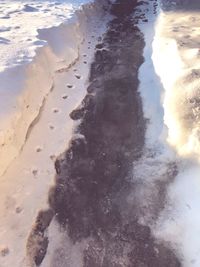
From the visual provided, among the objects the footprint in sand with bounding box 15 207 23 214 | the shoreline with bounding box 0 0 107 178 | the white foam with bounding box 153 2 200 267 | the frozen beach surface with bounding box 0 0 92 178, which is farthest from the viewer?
the frozen beach surface with bounding box 0 0 92 178

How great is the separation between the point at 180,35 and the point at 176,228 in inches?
182

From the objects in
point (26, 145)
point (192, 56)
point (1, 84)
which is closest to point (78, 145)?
point (26, 145)

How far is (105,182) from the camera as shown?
5434 mm

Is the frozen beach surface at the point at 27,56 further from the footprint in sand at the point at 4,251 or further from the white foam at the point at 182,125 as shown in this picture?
the white foam at the point at 182,125

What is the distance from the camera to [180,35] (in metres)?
8.23

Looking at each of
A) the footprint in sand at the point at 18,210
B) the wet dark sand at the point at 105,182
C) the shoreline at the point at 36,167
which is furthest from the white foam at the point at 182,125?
the footprint in sand at the point at 18,210

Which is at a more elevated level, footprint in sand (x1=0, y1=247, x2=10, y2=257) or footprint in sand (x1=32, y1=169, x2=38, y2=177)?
footprint in sand (x1=32, y1=169, x2=38, y2=177)

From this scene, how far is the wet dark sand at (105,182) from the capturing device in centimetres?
453

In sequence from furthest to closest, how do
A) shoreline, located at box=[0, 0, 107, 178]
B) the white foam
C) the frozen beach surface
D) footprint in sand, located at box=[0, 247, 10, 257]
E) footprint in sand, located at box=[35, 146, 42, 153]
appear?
footprint in sand, located at box=[35, 146, 42, 153] < the frozen beach surface < shoreline, located at box=[0, 0, 107, 178] < the white foam < footprint in sand, located at box=[0, 247, 10, 257]

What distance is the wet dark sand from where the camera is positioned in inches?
178

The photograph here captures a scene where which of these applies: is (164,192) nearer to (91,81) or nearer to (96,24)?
(91,81)

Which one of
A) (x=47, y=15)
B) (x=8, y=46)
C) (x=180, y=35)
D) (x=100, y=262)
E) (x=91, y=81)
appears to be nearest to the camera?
(x=100, y=262)

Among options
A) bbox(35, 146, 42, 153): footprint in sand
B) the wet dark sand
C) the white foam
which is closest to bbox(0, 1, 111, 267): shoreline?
bbox(35, 146, 42, 153): footprint in sand

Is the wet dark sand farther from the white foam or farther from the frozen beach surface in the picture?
the frozen beach surface
